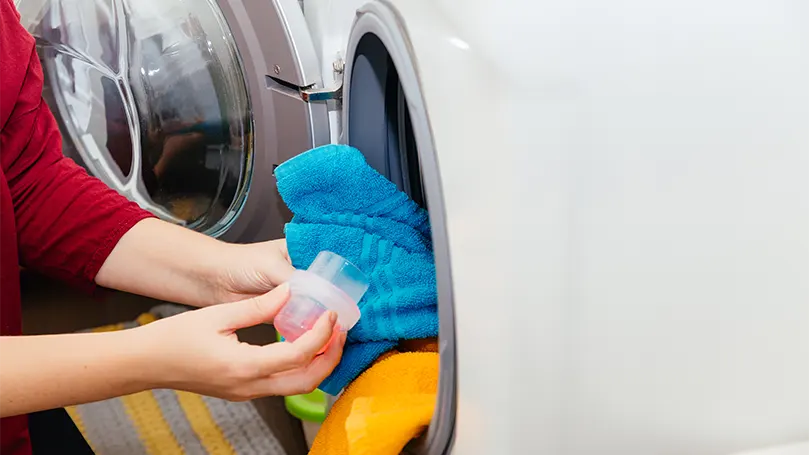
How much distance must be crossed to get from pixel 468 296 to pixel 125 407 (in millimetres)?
925

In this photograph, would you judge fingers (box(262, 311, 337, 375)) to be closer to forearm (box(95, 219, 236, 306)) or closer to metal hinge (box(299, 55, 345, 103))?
forearm (box(95, 219, 236, 306))

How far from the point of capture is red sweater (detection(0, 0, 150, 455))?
735 mm

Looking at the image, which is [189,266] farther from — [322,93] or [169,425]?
[169,425]

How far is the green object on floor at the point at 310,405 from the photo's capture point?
3.40ft

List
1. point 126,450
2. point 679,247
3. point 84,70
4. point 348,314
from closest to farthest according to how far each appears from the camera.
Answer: point 679,247 < point 348,314 < point 84,70 < point 126,450

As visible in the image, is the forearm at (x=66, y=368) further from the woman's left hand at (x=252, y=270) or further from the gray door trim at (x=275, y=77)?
the gray door trim at (x=275, y=77)

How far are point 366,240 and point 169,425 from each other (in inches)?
27.5

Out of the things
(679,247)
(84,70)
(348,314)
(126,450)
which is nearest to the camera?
(679,247)

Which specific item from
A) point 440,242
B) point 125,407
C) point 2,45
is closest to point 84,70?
point 2,45

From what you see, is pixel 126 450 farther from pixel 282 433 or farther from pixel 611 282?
A: pixel 611 282

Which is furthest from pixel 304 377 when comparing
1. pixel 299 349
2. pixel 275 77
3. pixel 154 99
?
pixel 154 99

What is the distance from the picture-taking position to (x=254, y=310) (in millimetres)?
560

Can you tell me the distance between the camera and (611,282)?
40 centimetres

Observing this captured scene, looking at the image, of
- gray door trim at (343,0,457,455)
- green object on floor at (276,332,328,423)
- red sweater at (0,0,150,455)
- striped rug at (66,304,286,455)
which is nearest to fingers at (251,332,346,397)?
gray door trim at (343,0,457,455)
